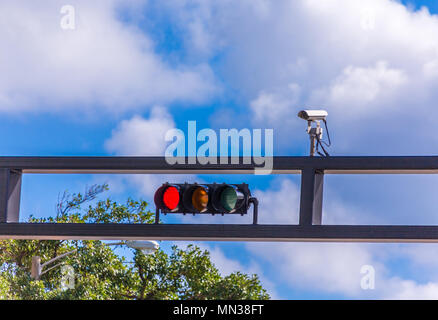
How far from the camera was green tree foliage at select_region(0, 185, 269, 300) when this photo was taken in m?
20.7

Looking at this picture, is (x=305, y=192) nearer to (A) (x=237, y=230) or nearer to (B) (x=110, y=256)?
(A) (x=237, y=230)

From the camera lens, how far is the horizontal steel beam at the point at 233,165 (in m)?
6.33

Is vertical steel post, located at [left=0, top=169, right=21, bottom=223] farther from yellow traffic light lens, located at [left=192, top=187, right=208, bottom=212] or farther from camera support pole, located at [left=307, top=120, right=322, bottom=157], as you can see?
camera support pole, located at [left=307, top=120, right=322, bottom=157]

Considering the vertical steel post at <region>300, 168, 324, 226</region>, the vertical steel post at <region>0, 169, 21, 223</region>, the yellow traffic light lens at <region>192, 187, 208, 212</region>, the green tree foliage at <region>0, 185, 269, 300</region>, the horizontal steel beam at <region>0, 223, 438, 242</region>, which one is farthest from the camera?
the green tree foliage at <region>0, 185, 269, 300</region>

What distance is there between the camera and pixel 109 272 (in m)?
21.5

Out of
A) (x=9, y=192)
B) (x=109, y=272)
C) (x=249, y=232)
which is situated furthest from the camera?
(x=109, y=272)

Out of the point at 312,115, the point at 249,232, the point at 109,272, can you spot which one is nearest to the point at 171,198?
the point at 249,232

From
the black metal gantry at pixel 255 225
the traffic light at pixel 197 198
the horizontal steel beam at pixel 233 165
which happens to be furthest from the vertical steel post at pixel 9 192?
the traffic light at pixel 197 198

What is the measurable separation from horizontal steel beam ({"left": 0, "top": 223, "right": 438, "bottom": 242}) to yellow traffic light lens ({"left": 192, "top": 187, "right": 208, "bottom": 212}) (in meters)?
0.33

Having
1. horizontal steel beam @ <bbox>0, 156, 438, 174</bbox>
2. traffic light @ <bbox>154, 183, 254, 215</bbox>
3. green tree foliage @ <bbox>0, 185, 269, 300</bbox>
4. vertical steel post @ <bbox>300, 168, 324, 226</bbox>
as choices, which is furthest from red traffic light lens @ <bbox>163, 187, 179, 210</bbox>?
green tree foliage @ <bbox>0, 185, 269, 300</bbox>

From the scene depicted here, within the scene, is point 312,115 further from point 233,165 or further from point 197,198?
point 197,198

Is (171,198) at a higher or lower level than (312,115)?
lower

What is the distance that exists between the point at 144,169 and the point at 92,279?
14870mm

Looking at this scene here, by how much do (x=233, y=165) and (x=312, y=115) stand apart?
0.90 m
